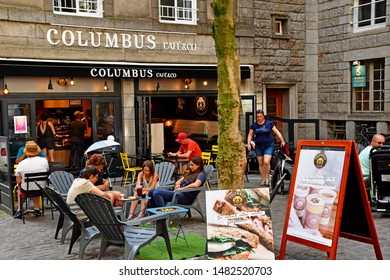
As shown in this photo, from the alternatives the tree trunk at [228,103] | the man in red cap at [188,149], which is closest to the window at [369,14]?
the man in red cap at [188,149]

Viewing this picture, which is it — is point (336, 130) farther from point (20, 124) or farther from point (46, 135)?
point (20, 124)

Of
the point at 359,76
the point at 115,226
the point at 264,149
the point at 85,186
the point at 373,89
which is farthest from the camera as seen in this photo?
the point at 359,76

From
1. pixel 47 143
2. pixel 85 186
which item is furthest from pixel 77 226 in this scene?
pixel 47 143

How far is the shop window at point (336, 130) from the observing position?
1694 centimetres

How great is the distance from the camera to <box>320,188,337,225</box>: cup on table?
5.38m

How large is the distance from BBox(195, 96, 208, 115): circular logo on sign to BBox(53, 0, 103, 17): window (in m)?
4.06

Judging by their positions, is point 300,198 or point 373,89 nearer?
point 300,198

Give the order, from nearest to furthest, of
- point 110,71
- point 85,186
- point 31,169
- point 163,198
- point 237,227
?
point 237,227 < point 85,186 < point 163,198 < point 31,169 < point 110,71

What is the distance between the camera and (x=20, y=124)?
40.6ft

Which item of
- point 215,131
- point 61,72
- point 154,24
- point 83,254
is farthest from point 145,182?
point 215,131

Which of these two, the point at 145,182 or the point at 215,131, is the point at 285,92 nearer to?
the point at 215,131

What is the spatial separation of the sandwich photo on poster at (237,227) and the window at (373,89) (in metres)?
11.6

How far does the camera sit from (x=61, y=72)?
41.1 feet

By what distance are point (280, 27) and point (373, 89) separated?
362cm
